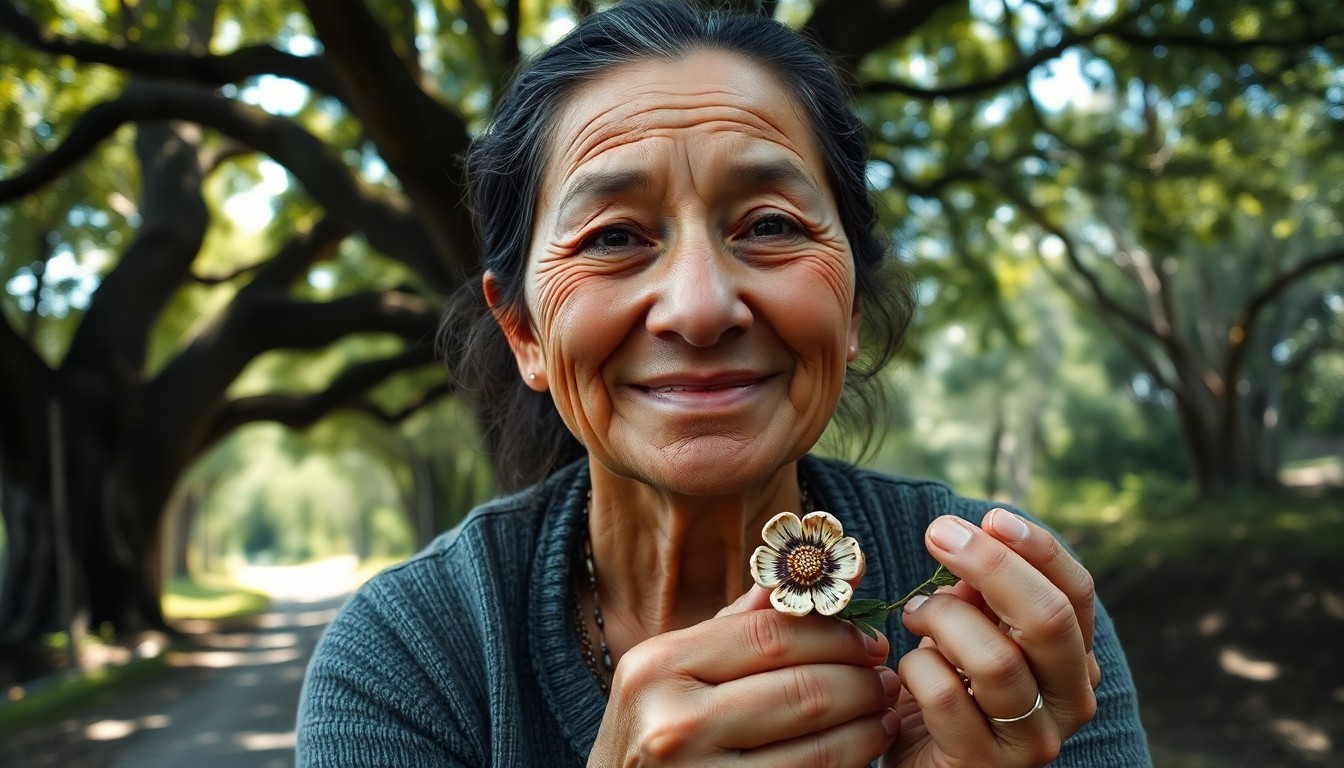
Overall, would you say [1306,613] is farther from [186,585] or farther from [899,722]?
[186,585]

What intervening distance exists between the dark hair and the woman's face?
0.26 ft

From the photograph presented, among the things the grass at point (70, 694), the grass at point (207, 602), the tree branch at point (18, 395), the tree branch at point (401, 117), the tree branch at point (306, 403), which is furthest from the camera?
the grass at point (207, 602)

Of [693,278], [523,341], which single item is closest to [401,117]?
[523,341]

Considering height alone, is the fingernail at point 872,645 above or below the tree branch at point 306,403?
below

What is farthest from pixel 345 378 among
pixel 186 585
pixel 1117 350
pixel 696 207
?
pixel 1117 350

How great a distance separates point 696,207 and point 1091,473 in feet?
122

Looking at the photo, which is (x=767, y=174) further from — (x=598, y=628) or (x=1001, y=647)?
(x=598, y=628)

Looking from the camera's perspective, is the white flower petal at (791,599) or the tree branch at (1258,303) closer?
the white flower petal at (791,599)

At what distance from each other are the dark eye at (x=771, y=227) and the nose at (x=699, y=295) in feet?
0.29

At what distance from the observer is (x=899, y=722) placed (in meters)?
1.66

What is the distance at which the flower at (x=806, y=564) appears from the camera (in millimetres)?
1451

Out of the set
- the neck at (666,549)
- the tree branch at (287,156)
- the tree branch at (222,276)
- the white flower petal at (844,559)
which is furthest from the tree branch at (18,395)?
the white flower petal at (844,559)

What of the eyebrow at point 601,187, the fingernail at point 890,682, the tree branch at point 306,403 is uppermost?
the tree branch at point 306,403

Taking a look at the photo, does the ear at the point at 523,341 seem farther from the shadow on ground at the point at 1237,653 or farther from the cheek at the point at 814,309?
the shadow on ground at the point at 1237,653
